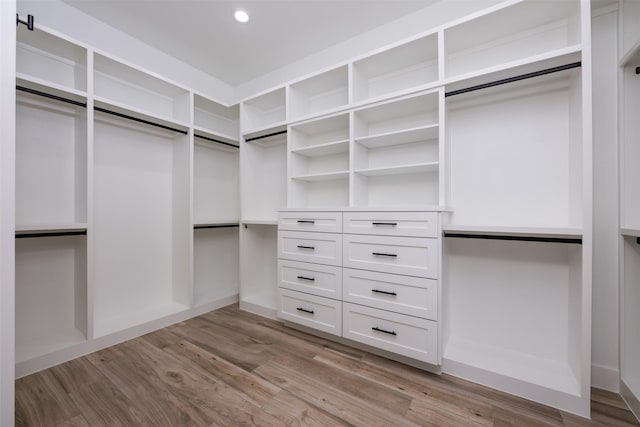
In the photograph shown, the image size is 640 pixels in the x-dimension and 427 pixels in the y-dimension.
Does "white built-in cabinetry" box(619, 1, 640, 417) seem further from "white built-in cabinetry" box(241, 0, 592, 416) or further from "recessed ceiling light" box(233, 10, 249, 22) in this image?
"recessed ceiling light" box(233, 10, 249, 22)

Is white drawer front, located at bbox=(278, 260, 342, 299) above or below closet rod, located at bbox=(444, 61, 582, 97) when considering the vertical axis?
below

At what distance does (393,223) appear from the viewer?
1.77 metres

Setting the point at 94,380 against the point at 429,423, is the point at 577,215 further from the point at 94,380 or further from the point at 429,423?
the point at 94,380

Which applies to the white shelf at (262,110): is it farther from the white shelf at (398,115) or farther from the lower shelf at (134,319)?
the lower shelf at (134,319)

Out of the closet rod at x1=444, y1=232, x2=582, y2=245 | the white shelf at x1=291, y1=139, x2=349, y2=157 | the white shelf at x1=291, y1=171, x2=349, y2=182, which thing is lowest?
the closet rod at x1=444, y1=232, x2=582, y2=245

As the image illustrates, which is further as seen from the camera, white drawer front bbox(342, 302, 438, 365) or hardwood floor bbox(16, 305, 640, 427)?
white drawer front bbox(342, 302, 438, 365)

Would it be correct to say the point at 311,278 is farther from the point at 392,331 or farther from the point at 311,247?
the point at 392,331

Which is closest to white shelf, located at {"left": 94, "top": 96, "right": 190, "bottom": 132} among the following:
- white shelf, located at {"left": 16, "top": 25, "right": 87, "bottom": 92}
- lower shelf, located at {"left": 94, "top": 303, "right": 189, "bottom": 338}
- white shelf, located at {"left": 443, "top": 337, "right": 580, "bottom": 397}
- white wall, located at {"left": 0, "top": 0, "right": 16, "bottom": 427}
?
white shelf, located at {"left": 16, "top": 25, "right": 87, "bottom": 92}

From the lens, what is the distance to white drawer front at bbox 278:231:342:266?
6.69 feet

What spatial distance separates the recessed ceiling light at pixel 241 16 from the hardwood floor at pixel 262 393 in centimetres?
269

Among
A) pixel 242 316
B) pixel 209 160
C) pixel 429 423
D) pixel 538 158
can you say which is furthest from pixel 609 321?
pixel 209 160

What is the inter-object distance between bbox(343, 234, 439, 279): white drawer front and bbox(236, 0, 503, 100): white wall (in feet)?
5.77

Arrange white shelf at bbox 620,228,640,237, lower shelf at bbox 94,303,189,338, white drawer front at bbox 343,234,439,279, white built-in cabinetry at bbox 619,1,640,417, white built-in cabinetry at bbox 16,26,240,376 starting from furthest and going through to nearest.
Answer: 1. lower shelf at bbox 94,303,189,338
2. white built-in cabinetry at bbox 16,26,240,376
3. white drawer front at bbox 343,234,439,279
4. white built-in cabinetry at bbox 619,1,640,417
5. white shelf at bbox 620,228,640,237

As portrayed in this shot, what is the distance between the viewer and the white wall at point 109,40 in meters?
1.95
